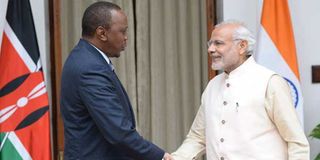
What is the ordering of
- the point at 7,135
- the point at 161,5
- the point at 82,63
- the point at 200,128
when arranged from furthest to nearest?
the point at 161,5
the point at 7,135
the point at 200,128
the point at 82,63

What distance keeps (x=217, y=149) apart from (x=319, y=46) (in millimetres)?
2191

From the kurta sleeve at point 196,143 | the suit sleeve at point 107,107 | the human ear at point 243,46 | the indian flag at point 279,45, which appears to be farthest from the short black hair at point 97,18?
the indian flag at point 279,45

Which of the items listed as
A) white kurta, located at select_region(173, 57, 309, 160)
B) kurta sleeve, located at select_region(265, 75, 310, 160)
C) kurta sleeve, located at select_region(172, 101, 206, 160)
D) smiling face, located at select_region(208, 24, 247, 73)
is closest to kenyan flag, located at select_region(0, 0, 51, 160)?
kurta sleeve, located at select_region(172, 101, 206, 160)

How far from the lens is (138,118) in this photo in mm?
5133

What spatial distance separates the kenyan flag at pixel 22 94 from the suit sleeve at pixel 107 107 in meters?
1.82

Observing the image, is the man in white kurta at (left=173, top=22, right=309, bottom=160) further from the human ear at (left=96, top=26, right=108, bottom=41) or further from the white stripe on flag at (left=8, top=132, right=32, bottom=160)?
the white stripe on flag at (left=8, top=132, right=32, bottom=160)

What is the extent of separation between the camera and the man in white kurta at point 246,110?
2760 mm

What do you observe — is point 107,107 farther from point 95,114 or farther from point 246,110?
point 246,110

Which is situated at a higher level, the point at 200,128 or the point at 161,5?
the point at 161,5

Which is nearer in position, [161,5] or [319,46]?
[319,46]

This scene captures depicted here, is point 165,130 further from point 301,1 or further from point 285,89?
point 285,89

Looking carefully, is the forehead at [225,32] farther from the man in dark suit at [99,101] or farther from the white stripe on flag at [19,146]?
the white stripe on flag at [19,146]

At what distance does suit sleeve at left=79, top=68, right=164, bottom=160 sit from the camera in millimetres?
2574

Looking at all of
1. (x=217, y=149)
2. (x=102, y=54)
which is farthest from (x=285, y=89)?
(x=102, y=54)
